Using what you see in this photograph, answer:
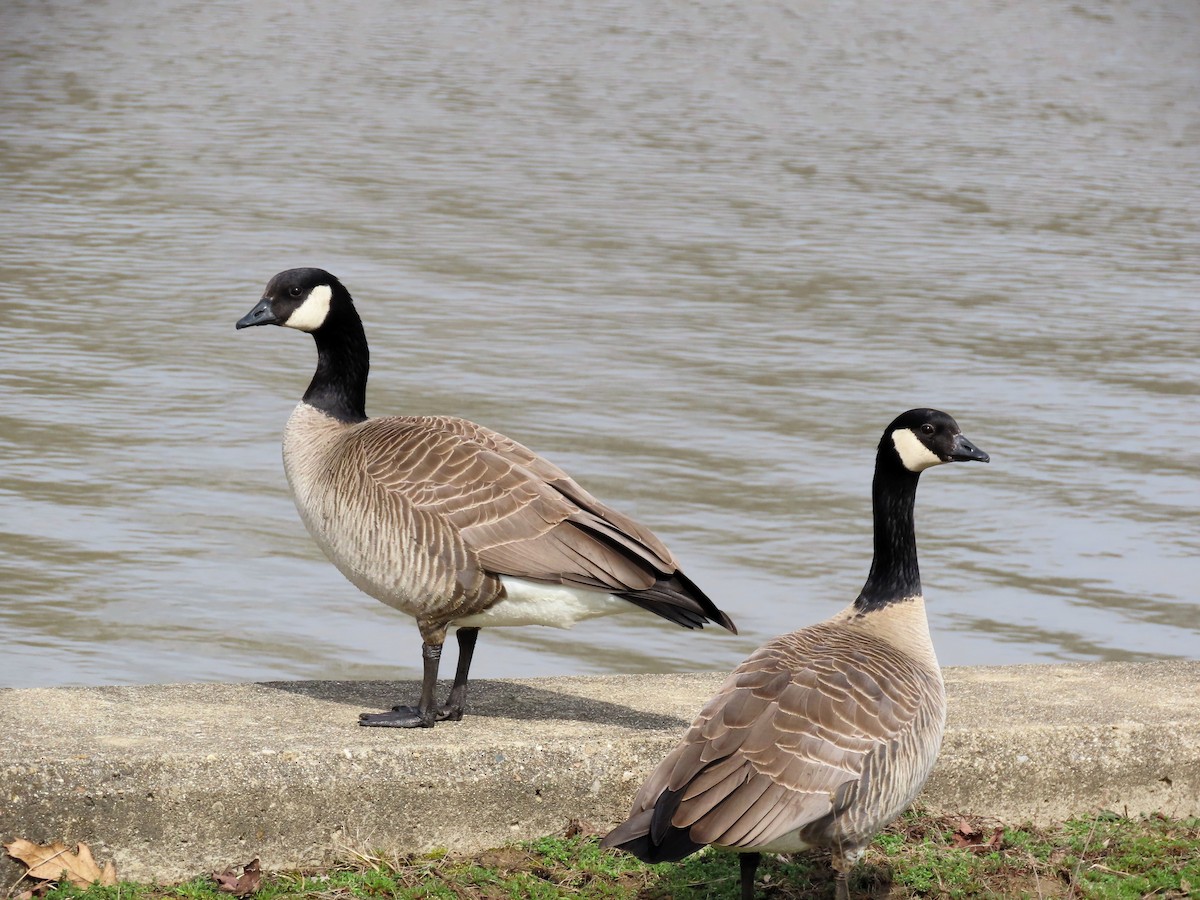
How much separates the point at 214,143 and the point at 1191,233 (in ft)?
38.4

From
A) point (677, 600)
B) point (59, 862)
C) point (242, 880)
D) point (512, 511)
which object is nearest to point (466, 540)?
point (512, 511)

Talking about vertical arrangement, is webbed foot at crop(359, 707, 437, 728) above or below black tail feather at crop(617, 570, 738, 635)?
below

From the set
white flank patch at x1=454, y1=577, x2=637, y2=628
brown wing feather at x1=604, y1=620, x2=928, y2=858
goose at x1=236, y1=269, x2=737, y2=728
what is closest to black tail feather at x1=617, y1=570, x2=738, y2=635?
goose at x1=236, y1=269, x2=737, y2=728

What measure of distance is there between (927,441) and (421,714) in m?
1.80

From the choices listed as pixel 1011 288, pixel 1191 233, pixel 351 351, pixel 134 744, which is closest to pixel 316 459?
pixel 351 351

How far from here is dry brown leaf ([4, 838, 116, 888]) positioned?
15.5 ft

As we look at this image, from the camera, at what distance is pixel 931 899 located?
4902 mm

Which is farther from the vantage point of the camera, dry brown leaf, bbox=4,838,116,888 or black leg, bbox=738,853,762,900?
dry brown leaf, bbox=4,838,116,888

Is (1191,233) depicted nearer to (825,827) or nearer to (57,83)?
(825,827)

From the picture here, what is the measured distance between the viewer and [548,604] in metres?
5.45

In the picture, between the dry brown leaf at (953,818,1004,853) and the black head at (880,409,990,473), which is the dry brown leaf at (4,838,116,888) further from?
the black head at (880,409,990,473)

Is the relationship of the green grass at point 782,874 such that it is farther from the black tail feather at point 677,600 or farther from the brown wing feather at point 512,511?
the brown wing feather at point 512,511

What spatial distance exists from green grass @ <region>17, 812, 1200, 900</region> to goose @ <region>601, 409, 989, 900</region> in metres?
0.29

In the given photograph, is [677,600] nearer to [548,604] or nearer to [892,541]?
[548,604]
